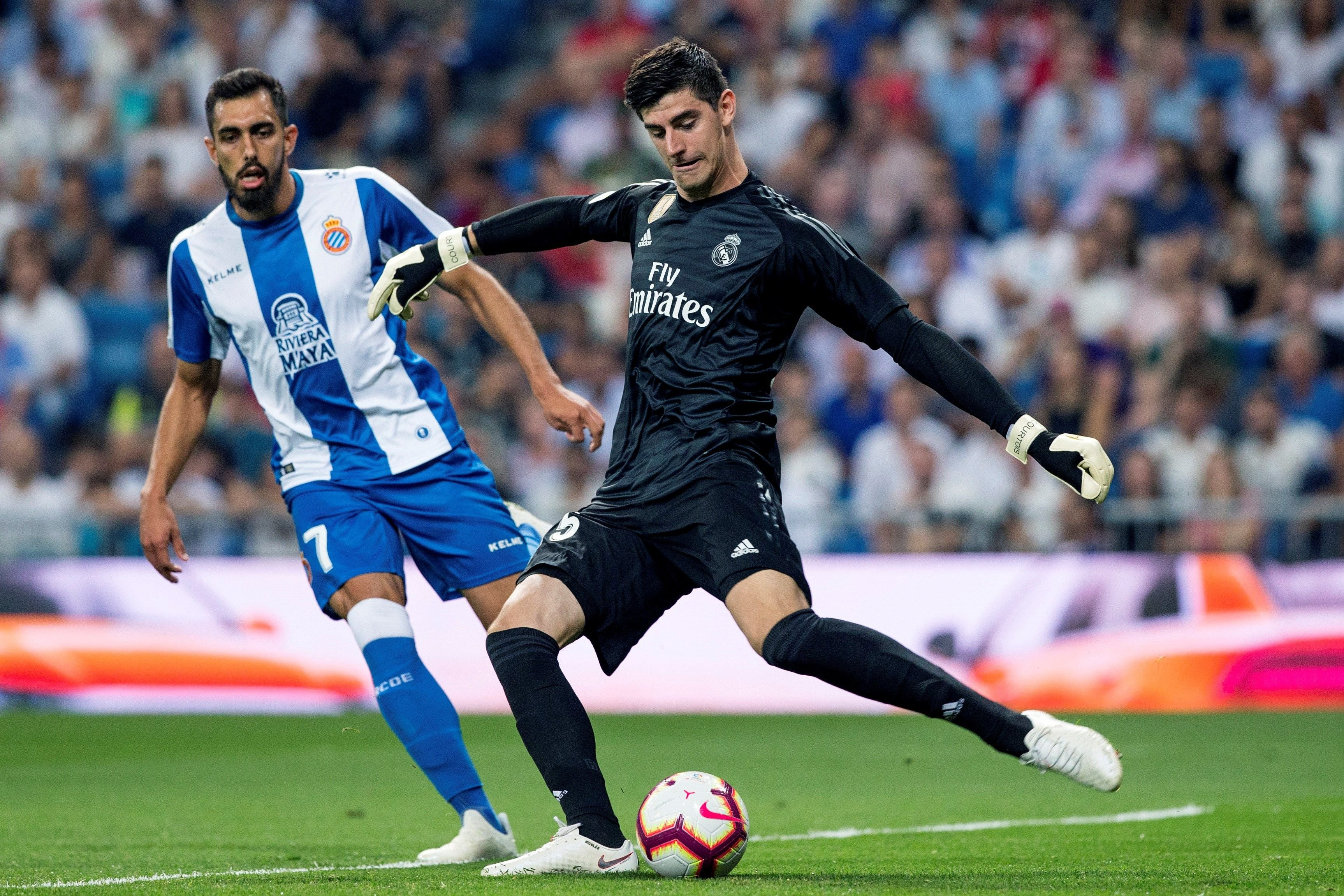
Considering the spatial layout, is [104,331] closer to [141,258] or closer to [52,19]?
[141,258]

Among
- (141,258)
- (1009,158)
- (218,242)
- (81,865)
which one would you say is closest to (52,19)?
(141,258)

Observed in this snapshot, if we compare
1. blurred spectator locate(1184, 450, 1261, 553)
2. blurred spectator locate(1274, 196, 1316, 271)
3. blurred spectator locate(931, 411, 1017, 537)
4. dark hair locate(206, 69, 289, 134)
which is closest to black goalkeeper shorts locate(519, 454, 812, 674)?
dark hair locate(206, 69, 289, 134)

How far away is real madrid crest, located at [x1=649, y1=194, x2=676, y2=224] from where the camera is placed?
18.2ft

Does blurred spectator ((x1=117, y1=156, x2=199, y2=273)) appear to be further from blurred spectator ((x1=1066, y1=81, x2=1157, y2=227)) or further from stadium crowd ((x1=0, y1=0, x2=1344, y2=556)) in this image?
blurred spectator ((x1=1066, y1=81, x2=1157, y2=227))

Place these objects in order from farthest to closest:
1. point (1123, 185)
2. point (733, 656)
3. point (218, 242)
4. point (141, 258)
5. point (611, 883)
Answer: point (141, 258), point (1123, 185), point (733, 656), point (218, 242), point (611, 883)

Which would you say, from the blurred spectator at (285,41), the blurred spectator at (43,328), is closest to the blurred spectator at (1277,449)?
the blurred spectator at (43,328)

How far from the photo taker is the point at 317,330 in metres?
6.18

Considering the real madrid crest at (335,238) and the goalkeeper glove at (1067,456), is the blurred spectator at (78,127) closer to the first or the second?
the real madrid crest at (335,238)

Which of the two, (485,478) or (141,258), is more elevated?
(141,258)

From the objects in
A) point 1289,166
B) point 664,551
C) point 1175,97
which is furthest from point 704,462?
point 1175,97

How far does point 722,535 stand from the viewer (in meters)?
5.18

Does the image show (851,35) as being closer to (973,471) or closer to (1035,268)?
(1035,268)

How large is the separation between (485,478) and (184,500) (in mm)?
8095

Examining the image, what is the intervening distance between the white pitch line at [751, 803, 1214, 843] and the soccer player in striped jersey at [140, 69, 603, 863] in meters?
1.19
